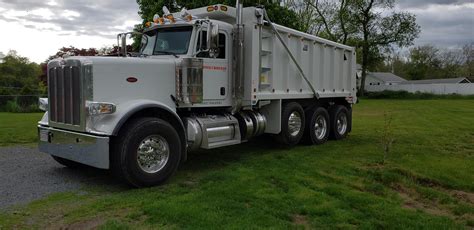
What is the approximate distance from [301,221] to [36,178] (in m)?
4.43

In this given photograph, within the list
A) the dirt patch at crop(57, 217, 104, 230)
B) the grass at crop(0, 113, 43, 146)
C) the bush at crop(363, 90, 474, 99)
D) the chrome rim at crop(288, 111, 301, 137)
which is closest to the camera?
the dirt patch at crop(57, 217, 104, 230)

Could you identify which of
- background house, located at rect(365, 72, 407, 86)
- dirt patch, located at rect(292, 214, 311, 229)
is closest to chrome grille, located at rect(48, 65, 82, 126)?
dirt patch, located at rect(292, 214, 311, 229)

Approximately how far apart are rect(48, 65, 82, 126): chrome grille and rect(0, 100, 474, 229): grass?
1.17 metres

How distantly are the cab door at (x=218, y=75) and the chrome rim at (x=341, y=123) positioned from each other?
479cm

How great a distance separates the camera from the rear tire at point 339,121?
11.7 metres

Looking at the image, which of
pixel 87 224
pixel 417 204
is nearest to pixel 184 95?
pixel 87 224

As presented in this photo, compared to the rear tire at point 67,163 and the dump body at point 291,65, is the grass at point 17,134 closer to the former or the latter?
the rear tire at point 67,163

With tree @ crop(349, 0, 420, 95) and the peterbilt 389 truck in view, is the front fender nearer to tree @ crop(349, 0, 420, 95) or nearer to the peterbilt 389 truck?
the peterbilt 389 truck

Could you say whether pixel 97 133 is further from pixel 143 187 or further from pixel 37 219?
pixel 37 219

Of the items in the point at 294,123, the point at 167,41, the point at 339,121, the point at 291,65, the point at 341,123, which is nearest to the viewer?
the point at 167,41

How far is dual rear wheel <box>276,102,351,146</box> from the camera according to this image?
32.0 ft

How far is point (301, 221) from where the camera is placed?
16.1ft

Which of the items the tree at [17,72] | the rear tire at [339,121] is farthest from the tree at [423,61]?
the rear tire at [339,121]

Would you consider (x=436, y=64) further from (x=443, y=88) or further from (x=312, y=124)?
(x=312, y=124)
